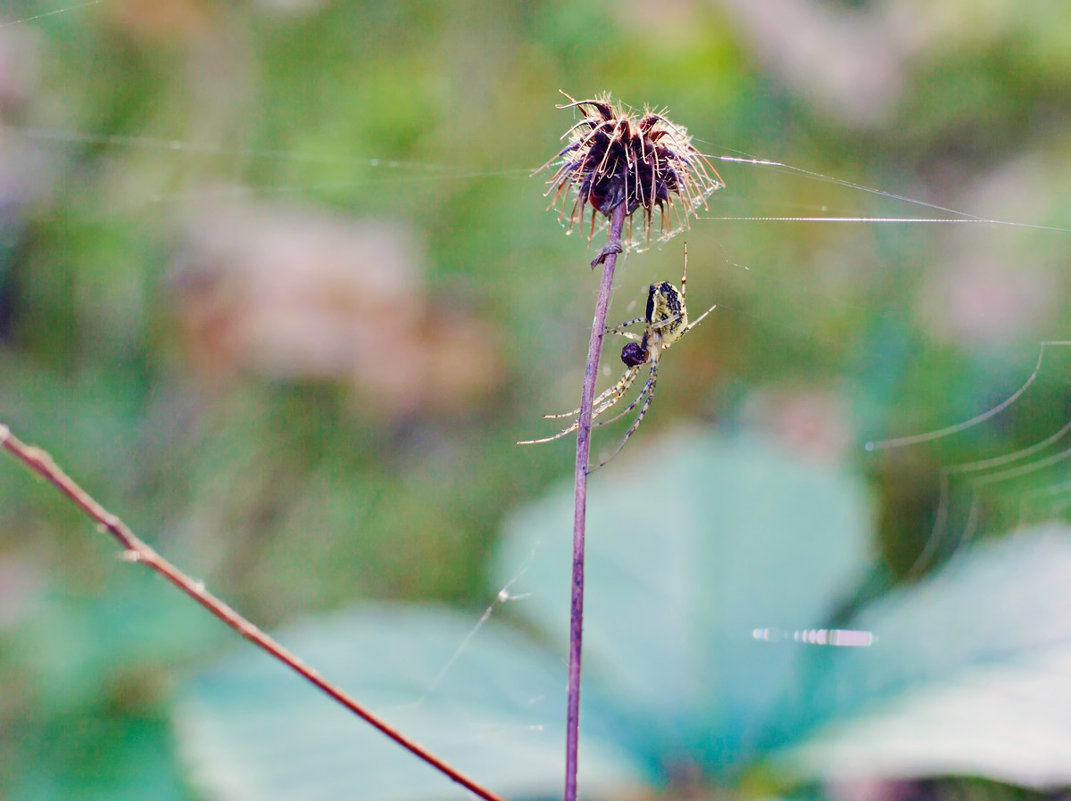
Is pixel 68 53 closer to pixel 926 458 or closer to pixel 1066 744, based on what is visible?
pixel 926 458

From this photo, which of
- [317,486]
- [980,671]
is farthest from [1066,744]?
[317,486]

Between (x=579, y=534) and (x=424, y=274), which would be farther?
(x=424, y=274)

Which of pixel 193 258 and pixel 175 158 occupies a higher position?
pixel 175 158

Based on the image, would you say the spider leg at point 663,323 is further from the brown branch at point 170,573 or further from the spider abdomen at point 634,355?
the brown branch at point 170,573

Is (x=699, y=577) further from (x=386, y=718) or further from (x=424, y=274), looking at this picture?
(x=424, y=274)

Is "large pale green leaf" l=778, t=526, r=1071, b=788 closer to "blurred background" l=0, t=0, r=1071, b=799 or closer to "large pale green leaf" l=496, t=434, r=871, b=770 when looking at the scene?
"large pale green leaf" l=496, t=434, r=871, b=770

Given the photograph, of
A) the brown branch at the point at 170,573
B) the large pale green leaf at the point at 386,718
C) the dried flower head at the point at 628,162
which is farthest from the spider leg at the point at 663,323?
the large pale green leaf at the point at 386,718

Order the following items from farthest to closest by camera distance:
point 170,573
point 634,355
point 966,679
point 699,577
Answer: point 699,577
point 966,679
point 634,355
point 170,573

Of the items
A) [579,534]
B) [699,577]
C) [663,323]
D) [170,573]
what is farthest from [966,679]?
[170,573]
